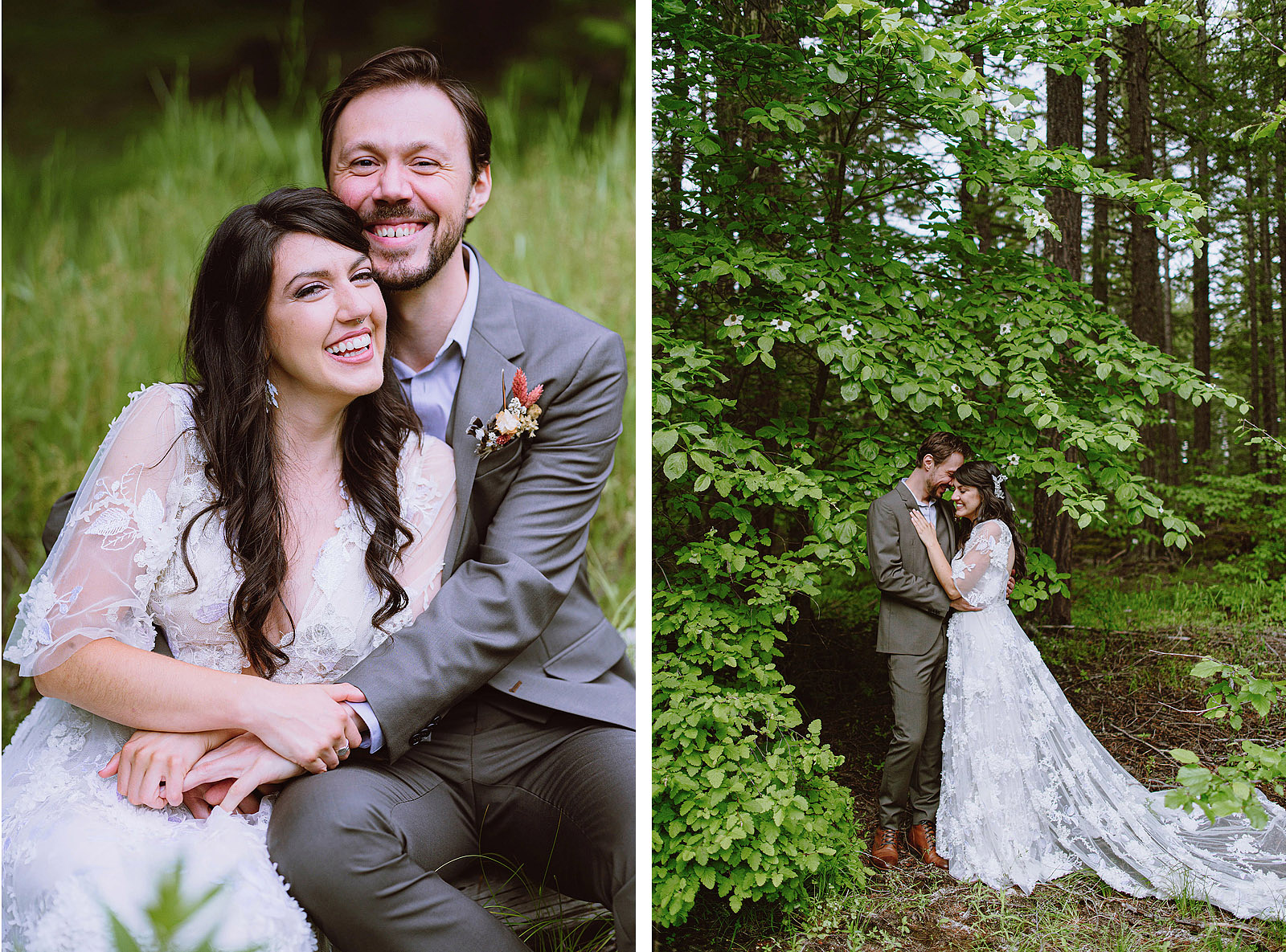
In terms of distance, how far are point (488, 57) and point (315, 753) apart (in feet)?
5.97

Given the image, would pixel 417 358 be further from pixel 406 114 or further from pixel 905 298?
pixel 905 298

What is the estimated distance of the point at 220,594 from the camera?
2010 millimetres

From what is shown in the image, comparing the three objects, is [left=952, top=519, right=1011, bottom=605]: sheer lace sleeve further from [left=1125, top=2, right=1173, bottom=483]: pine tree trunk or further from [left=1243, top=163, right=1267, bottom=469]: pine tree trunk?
[left=1243, top=163, right=1267, bottom=469]: pine tree trunk

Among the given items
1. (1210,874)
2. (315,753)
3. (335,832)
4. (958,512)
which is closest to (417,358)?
(315,753)

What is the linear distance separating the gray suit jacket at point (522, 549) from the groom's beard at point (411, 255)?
0.43 ft

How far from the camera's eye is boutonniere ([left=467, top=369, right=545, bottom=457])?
87.8 inches

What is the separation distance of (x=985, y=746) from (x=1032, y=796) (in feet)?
0.86

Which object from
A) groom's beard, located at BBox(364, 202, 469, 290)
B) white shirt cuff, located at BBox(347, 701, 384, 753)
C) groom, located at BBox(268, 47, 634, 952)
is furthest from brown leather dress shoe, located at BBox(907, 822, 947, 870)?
groom's beard, located at BBox(364, 202, 469, 290)

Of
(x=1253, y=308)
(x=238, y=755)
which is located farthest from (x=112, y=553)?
(x=1253, y=308)

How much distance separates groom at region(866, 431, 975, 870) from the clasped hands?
7.82 ft

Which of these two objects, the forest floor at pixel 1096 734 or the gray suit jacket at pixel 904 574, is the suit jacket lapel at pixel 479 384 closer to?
the gray suit jacket at pixel 904 574

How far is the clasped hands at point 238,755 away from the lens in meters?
1.92

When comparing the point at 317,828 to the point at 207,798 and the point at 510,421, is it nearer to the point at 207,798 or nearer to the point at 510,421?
the point at 207,798

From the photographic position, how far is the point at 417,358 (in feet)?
7.43
